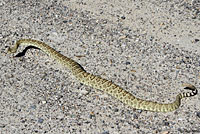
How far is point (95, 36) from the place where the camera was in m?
10.7

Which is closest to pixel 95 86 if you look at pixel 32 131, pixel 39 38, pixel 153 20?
pixel 32 131

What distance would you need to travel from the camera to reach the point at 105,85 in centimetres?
832

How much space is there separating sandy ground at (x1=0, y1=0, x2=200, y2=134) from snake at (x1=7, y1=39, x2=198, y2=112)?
0.43 feet

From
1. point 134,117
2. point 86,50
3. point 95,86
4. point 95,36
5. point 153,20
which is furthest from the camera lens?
point 153,20

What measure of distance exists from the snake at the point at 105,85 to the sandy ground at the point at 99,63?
13 centimetres

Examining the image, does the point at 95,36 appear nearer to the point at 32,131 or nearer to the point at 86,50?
the point at 86,50

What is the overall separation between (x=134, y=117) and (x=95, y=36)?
3.82m

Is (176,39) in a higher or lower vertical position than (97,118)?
higher

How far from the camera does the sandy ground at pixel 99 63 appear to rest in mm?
7371

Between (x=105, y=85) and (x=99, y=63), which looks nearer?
(x=105, y=85)

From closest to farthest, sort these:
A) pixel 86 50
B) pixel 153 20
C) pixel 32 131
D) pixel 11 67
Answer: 1. pixel 32 131
2. pixel 11 67
3. pixel 86 50
4. pixel 153 20

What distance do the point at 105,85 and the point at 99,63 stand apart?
125 centimetres

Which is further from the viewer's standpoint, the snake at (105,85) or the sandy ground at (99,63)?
the snake at (105,85)

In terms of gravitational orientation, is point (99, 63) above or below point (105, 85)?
above
